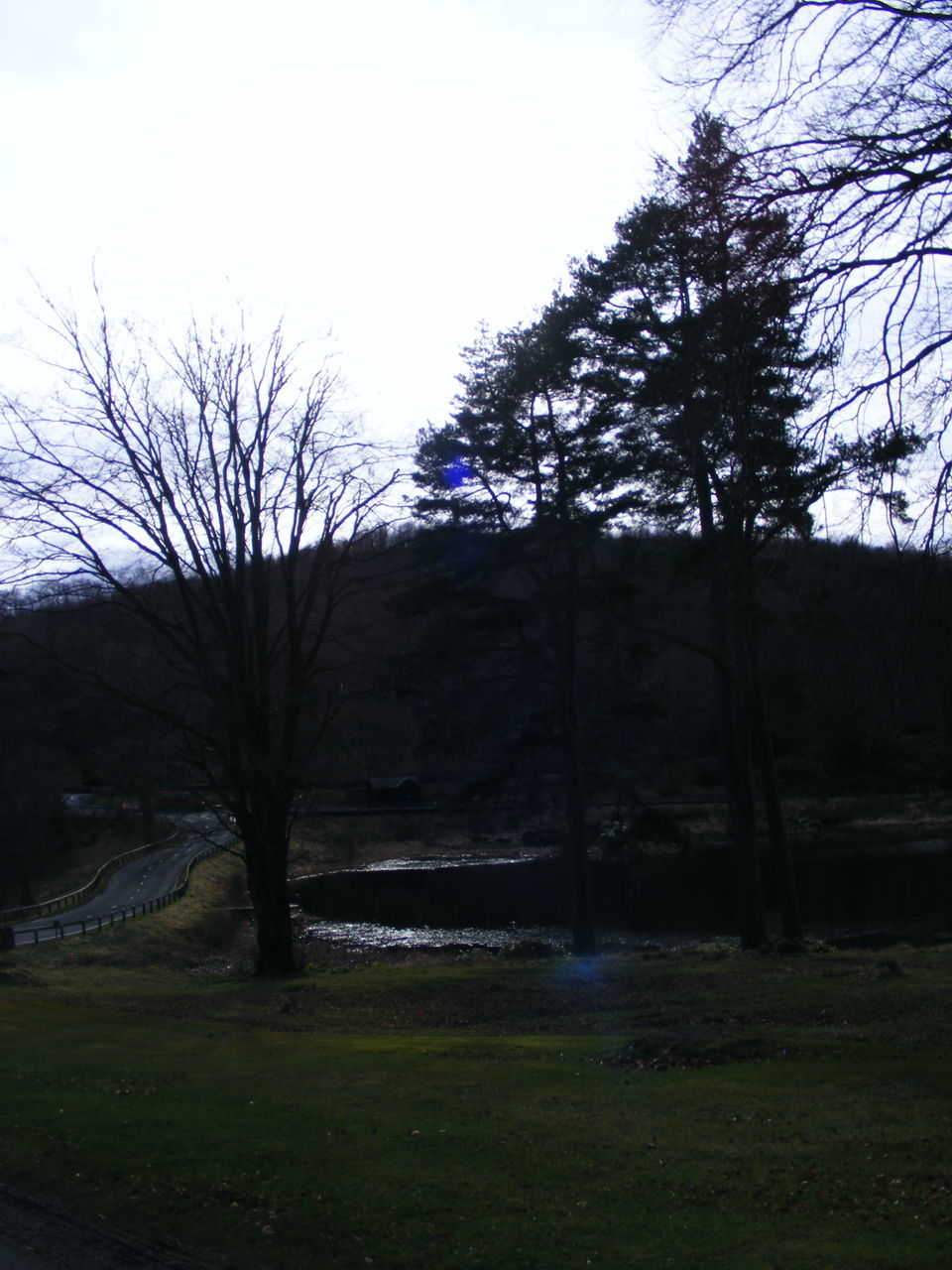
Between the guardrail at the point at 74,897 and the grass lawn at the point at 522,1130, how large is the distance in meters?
21.2

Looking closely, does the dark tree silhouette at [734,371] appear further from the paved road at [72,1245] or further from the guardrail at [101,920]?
the guardrail at [101,920]

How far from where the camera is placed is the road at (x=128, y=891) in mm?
35719

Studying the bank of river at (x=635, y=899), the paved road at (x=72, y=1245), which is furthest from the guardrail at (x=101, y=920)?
the paved road at (x=72, y=1245)

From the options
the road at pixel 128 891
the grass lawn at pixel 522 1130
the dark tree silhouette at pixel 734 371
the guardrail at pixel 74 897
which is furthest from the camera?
the guardrail at pixel 74 897

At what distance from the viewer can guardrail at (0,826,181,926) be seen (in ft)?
138

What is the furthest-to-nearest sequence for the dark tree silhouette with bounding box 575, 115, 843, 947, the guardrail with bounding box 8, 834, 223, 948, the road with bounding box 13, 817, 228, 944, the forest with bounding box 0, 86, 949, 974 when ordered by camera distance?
1. the road with bounding box 13, 817, 228, 944
2. the guardrail with bounding box 8, 834, 223, 948
3. the forest with bounding box 0, 86, 949, 974
4. the dark tree silhouette with bounding box 575, 115, 843, 947

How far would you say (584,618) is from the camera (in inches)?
1053

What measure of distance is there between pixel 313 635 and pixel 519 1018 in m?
10.8

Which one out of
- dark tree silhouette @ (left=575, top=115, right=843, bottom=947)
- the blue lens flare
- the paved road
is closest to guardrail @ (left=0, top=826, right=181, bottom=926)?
the blue lens flare

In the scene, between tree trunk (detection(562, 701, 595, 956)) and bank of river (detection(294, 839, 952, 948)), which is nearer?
tree trunk (detection(562, 701, 595, 956))

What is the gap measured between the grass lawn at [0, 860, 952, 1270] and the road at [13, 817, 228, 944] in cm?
1842

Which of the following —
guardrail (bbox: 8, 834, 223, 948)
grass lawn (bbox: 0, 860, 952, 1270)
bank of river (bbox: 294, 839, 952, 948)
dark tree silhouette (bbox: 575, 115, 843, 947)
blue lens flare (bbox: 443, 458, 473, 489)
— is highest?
blue lens flare (bbox: 443, 458, 473, 489)

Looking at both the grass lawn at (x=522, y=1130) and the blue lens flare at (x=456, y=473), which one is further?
the blue lens flare at (x=456, y=473)

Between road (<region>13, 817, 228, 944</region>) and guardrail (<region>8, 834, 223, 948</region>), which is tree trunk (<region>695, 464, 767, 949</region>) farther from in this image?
road (<region>13, 817, 228, 944</region>)
